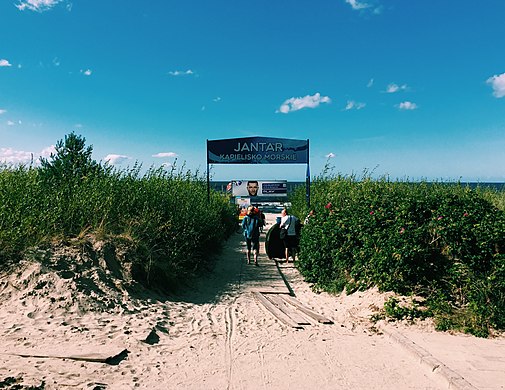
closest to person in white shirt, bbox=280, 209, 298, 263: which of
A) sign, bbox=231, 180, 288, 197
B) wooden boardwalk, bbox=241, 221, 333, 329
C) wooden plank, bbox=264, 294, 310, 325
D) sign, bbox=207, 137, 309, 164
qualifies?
wooden boardwalk, bbox=241, 221, 333, 329

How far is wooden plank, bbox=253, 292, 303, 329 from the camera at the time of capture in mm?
6203

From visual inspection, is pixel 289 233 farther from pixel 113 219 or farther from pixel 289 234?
pixel 113 219

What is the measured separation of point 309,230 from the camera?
9758mm

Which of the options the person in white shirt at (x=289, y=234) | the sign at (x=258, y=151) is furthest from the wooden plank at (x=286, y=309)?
the sign at (x=258, y=151)

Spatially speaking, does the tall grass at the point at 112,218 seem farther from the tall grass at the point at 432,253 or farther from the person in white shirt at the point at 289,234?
the tall grass at the point at 432,253

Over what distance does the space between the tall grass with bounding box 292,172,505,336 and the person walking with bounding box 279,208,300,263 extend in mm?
3346

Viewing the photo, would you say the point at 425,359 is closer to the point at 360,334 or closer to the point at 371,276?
the point at 360,334

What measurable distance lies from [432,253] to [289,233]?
5.68 meters

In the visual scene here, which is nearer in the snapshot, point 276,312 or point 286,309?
point 276,312

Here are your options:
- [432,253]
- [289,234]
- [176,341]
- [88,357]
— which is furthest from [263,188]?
[88,357]

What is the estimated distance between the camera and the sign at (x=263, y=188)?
21.7 m

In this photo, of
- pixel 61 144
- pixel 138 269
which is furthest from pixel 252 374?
pixel 61 144

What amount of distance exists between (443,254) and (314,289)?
3053mm

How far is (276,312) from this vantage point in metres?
6.83
